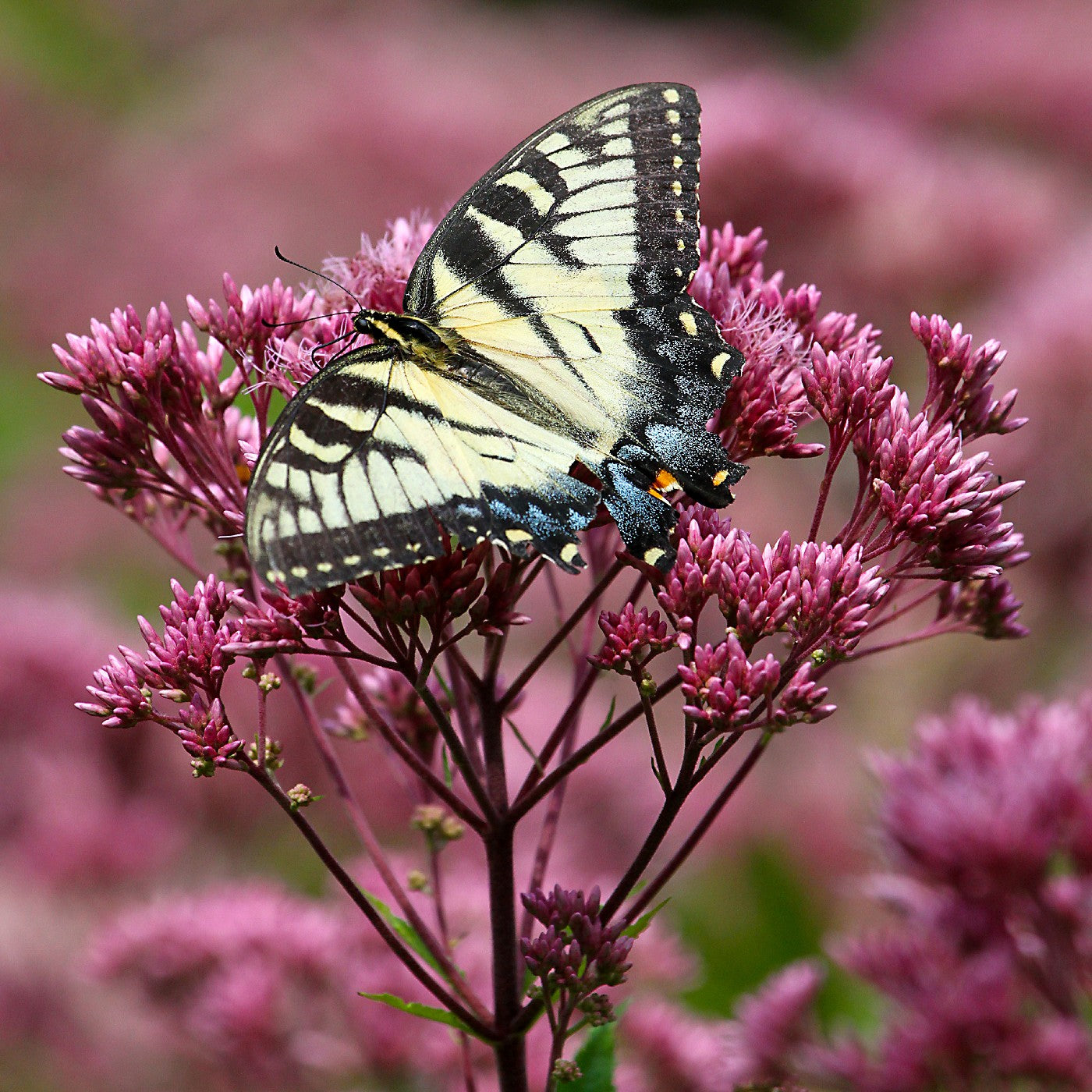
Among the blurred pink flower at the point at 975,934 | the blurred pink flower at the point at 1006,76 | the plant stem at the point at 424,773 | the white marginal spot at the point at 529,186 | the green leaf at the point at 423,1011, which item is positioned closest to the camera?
the green leaf at the point at 423,1011

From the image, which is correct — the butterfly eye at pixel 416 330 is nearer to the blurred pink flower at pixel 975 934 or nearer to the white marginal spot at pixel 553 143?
the white marginal spot at pixel 553 143

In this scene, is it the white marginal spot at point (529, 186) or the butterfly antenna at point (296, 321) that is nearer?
the butterfly antenna at point (296, 321)

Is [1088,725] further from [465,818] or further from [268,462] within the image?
[268,462]

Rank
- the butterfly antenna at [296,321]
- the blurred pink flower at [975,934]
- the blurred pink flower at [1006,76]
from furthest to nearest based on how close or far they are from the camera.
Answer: the blurred pink flower at [1006,76], the blurred pink flower at [975,934], the butterfly antenna at [296,321]

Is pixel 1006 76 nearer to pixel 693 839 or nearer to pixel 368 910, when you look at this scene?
pixel 693 839

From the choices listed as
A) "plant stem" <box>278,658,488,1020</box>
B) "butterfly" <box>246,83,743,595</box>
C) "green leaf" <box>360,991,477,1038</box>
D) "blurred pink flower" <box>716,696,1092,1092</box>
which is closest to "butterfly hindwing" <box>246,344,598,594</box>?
"butterfly" <box>246,83,743,595</box>

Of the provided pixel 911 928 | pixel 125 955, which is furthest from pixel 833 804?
pixel 125 955

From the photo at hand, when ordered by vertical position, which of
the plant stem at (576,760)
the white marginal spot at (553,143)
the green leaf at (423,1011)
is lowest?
the green leaf at (423,1011)

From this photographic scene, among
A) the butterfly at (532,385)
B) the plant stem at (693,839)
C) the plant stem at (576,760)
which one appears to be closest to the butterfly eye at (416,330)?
the butterfly at (532,385)

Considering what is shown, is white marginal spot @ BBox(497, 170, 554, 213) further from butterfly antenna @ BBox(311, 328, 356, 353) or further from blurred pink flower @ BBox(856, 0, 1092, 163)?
blurred pink flower @ BBox(856, 0, 1092, 163)
